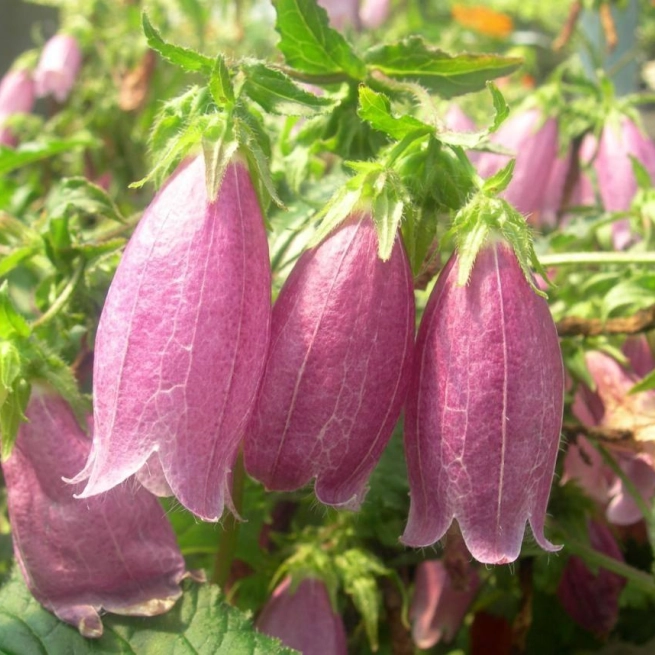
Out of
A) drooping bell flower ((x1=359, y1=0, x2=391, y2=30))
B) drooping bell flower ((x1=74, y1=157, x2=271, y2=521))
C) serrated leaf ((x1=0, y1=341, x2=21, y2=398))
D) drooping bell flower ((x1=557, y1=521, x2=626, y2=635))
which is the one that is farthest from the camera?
drooping bell flower ((x1=359, y1=0, x2=391, y2=30))

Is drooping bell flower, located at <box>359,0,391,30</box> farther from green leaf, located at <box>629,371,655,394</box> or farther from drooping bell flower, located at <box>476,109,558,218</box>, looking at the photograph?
green leaf, located at <box>629,371,655,394</box>

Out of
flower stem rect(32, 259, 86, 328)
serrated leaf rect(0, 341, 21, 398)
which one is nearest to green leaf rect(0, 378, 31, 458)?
serrated leaf rect(0, 341, 21, 398)

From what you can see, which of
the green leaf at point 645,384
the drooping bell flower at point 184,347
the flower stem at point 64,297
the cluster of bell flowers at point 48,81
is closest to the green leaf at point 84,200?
the flower stem at point 64,297

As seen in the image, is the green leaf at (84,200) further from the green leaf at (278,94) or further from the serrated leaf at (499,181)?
the serrated leaf at (499,181)

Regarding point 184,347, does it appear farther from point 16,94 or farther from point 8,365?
point 16,94

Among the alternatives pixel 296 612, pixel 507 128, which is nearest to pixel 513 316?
pixel 296 612

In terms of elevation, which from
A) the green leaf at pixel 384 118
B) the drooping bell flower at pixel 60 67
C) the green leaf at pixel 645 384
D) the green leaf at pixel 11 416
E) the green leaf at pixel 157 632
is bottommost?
the green leaf at pixel 157 632

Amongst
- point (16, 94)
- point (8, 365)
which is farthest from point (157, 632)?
point (16, 94)
